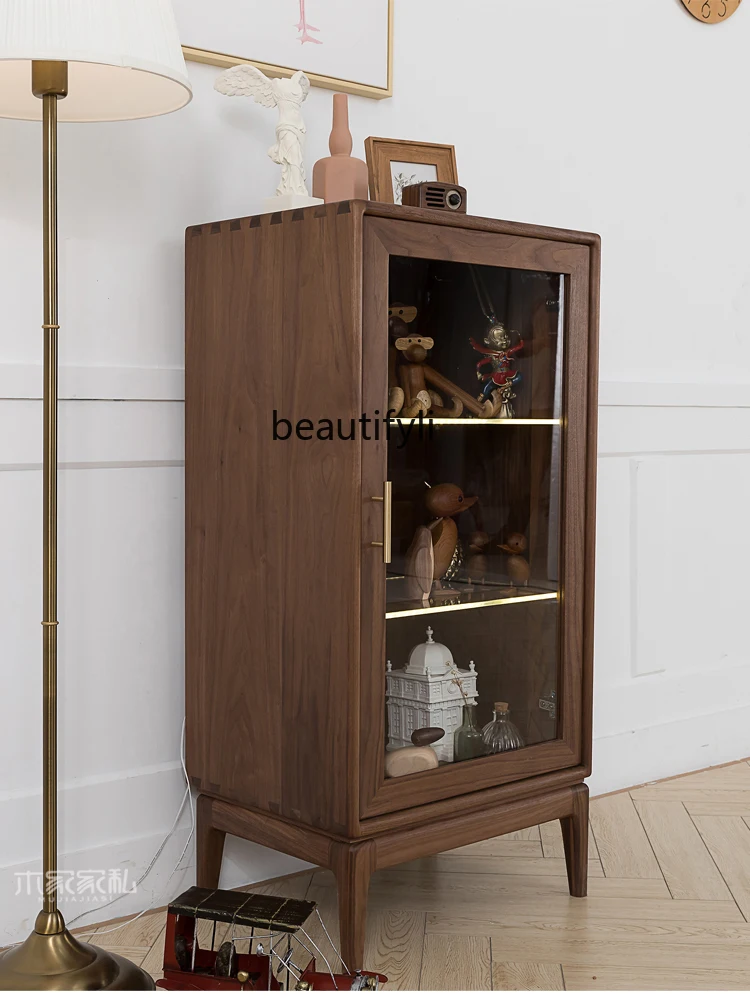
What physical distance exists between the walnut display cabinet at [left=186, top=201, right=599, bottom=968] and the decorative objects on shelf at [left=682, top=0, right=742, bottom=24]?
126 cm

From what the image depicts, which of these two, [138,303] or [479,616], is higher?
[138,303]

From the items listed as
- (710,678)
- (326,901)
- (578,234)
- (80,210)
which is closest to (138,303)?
(80,210)

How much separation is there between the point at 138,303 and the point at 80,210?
0.68ft

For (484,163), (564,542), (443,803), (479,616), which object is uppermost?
(484,163)

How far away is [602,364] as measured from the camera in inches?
120

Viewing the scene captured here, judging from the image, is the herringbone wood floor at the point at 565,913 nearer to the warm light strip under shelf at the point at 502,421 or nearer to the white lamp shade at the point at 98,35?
the warm light strip under shelf at the point at 502,421

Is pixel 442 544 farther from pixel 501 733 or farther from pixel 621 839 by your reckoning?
pixel 621 839

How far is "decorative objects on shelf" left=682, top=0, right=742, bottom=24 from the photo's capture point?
10.4ft

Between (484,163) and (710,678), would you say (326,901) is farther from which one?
(484,163)

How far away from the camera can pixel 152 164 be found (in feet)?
7.43

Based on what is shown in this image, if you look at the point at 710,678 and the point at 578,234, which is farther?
the point at 710,678

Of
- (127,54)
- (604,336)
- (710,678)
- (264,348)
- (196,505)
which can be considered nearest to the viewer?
(127,54)

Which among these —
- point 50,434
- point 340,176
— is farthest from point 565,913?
point 340,176

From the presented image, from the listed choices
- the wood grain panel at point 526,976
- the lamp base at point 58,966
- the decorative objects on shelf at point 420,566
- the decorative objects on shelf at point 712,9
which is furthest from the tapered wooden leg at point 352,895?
the decorative objects on shelf at point 712,9
